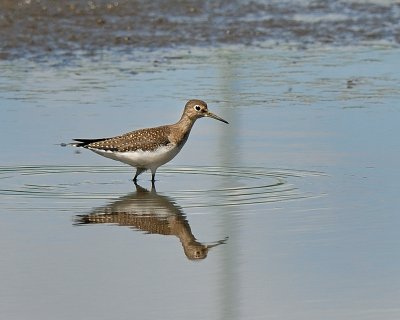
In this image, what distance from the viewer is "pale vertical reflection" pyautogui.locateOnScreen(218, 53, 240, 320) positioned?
6.61 m

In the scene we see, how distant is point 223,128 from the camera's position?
11.9 metres

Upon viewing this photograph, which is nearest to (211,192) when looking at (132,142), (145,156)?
(145,156)

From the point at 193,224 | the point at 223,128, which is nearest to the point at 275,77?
the point at 223,128

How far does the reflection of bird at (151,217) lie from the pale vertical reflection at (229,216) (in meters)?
0.17

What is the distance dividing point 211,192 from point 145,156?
0.92m

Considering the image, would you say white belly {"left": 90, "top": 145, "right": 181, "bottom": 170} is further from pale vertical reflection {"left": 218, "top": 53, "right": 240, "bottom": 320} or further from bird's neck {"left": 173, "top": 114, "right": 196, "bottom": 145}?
pale vertical reflection {"left": 218, "top": 53, "right": 240, "bottom": 320}

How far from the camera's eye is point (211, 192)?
9.38 m

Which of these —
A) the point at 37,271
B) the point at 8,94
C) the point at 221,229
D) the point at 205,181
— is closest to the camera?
the point at 37,271

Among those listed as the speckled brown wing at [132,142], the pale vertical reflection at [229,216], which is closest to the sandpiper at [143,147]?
the speckled brown wing at [132,142]

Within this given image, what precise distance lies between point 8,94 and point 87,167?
9.88 ft

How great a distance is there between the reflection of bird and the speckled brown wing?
0.74 m

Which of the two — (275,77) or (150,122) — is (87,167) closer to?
(150,122)

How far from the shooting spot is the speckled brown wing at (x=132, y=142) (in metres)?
10.2

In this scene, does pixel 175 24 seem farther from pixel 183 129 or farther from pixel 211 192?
pixel 211 192
